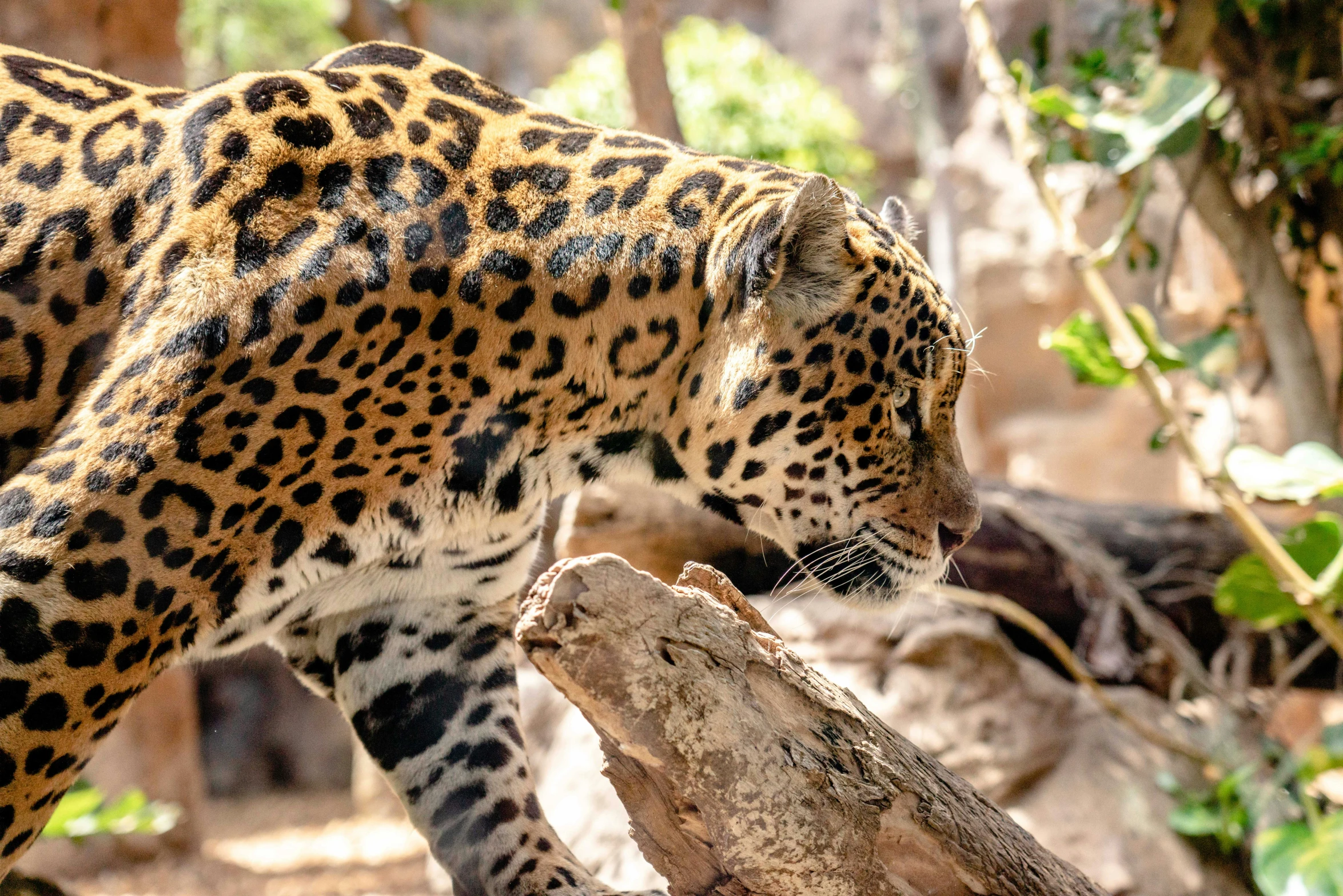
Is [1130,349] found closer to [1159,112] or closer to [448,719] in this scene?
[1159,112]

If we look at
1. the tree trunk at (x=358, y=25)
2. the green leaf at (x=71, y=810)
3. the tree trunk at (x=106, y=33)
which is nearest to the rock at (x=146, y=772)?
the green leaf at (x=71, y=810)

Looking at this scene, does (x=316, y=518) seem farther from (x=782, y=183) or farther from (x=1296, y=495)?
(x=1296, y=495)

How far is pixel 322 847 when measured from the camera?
904 centimetres

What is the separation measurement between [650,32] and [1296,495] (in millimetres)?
4105

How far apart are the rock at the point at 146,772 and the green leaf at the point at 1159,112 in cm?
599

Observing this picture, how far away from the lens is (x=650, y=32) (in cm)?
624

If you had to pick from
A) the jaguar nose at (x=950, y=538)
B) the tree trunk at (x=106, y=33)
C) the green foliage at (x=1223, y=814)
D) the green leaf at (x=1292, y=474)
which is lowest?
the green foliage at (x=1223, y=814)

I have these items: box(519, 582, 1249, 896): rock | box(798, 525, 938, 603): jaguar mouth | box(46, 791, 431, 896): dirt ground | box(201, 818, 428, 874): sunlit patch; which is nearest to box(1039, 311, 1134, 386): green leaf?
box(519, 582, 1249, 896): rock

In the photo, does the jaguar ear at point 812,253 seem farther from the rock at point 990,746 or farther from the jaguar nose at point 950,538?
the rock at point 990,746

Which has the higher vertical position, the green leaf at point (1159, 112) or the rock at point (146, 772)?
the green leaf at point (1159, 112)

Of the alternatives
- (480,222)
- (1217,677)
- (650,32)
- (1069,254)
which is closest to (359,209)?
(480,222)

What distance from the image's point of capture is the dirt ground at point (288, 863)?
700cm

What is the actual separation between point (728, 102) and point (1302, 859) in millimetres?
7480

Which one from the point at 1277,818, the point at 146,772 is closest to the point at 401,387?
the point at 1277,818
